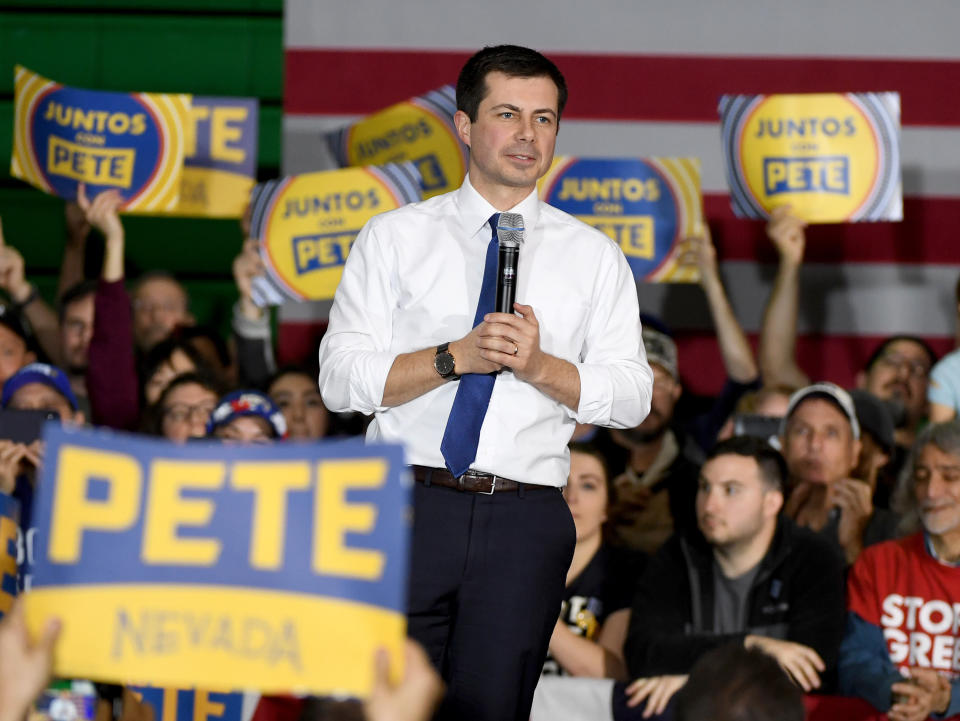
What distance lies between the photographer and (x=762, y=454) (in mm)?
3486

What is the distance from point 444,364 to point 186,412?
202 cm

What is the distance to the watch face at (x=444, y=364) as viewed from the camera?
2.03m

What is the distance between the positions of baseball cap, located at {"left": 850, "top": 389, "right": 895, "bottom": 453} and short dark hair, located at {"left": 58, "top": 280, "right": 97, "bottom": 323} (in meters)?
2.36

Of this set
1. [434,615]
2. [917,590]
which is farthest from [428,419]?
[917,590]

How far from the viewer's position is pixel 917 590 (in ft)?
10.7

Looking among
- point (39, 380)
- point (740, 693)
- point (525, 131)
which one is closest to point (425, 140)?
point (39, 380)

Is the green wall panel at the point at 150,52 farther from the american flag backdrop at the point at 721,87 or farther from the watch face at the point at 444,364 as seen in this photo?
the watch face at the point at 444,364

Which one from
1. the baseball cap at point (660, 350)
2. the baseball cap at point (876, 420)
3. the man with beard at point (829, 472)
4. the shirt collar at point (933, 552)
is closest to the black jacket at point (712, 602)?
the shirt collar at point (933, 552)

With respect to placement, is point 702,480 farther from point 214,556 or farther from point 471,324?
point 214,556

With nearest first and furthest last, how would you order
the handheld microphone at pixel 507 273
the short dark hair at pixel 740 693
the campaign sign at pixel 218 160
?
the short dark hair at pixel 740 693 → the handheld microphone at pixel 507 273 → the campaign sign at pixel 218 160

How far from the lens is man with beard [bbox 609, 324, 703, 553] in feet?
13.1

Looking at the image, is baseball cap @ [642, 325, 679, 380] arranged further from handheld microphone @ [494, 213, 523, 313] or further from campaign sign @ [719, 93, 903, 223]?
handheld microphone @ [494, 213, 523, 313]

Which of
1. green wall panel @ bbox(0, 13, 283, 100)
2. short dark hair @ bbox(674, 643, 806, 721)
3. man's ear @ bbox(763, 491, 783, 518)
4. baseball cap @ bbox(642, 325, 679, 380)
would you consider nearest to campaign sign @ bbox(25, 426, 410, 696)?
short dark hair @ bbox(674, 643, 806, 721)

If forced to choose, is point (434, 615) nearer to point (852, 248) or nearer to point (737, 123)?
point (737, 123)
